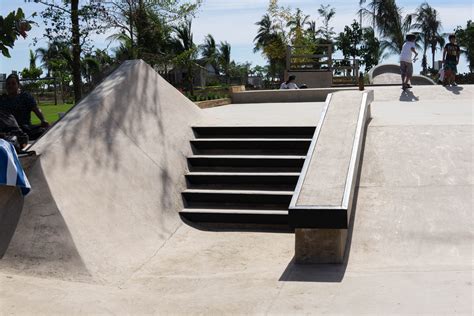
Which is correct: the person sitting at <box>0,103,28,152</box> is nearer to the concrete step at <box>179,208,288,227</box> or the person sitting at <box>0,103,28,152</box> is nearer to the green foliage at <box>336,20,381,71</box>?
the concrete step at <box>179,208,288,227</box>

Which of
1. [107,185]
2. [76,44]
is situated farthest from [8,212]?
[76,44]

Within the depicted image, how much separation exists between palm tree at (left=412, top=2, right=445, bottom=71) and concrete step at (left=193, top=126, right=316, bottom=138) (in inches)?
1950

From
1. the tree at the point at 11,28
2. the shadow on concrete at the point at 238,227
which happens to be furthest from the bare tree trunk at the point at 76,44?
the tree at the point at 11,28

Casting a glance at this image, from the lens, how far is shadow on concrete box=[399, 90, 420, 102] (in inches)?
546

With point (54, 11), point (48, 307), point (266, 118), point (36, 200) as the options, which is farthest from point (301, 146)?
point (54, 11)

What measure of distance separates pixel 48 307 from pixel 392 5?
48.2 m

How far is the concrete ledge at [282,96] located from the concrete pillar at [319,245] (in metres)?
10.3

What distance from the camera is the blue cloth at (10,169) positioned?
18.4ft

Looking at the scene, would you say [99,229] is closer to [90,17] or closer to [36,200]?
[36,200]

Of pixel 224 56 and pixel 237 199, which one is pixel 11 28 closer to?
pixel 237 199

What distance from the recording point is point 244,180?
7875mm

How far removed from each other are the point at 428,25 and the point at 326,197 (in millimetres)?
54708

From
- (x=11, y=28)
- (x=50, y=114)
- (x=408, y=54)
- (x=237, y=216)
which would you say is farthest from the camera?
(x=50, y=114)

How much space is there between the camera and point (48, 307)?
459cm
